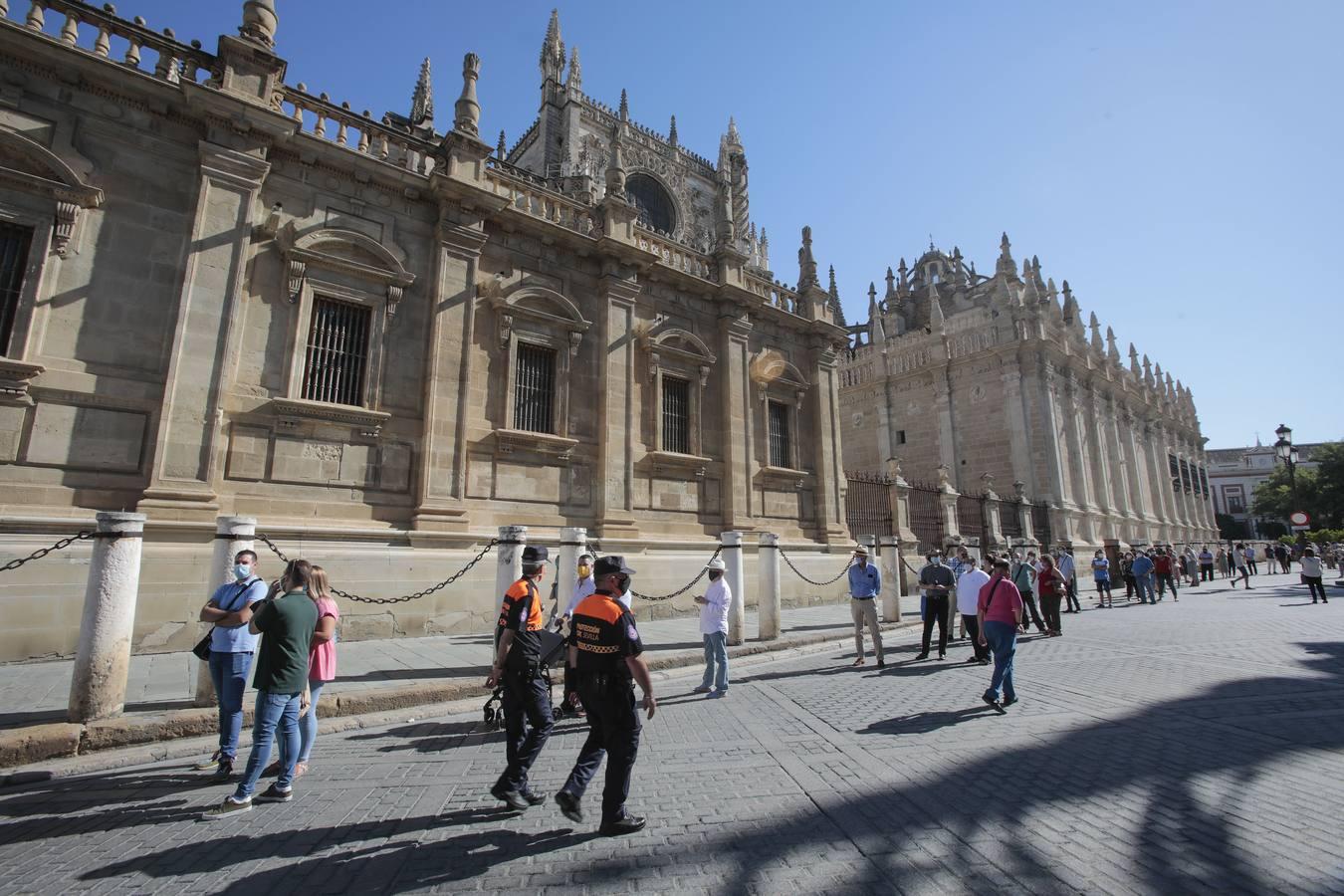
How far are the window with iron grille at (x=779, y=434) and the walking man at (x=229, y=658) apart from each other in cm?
1300

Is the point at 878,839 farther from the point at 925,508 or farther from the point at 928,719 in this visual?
the point at 925,508

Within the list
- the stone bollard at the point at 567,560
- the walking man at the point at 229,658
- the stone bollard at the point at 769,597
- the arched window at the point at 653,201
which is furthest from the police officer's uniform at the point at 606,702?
the arched window at the point at 653,201

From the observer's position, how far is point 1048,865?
3.12 metres

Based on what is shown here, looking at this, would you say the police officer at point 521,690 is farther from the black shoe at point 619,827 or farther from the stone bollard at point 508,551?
the stone bollard at point 508,551

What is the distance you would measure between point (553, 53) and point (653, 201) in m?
11.8

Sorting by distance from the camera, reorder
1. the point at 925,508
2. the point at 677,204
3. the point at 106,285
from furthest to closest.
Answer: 1. the point at 677,204
2. the point at 925,508
3. the point at 106,285

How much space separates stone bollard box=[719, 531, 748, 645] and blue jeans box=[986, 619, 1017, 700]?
13.1ft

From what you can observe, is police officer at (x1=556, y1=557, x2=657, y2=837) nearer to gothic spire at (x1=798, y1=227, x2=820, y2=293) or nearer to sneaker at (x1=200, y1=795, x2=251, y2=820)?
sneaker at (x1=200, y1=795, x2=251, y2=820)

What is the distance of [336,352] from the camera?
34.2 ft

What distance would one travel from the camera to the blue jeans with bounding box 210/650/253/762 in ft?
14.6

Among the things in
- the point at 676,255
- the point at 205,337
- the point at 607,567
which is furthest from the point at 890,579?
the point at 205,337

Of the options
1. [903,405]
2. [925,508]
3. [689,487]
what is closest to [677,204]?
[903,405]

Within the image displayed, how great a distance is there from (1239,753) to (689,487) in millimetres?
10439

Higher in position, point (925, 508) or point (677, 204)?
point (677, 204)
